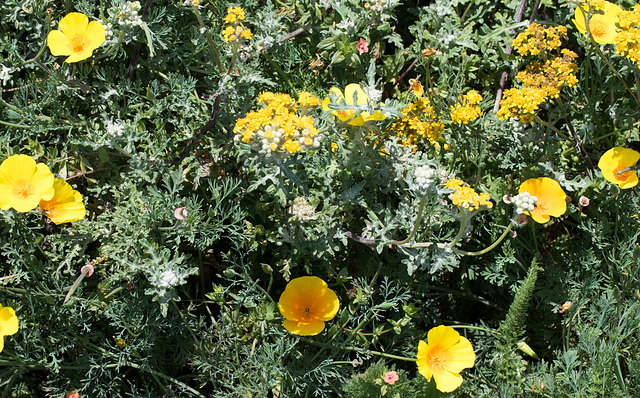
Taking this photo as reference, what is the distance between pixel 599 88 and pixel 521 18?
2.06 feet

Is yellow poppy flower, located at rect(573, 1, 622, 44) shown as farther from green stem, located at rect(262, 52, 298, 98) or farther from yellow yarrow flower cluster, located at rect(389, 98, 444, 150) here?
green stem, located at rect(262, 52, 298, 98)

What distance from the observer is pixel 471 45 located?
304cm

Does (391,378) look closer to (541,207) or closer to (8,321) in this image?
(541,207)

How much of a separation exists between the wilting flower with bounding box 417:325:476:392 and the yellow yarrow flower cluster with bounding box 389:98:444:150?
3.13 feet

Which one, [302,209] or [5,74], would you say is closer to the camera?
[302,209]

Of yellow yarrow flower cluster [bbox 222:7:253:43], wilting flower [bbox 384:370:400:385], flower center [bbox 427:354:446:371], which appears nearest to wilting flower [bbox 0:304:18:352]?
yellow yarrow flower cluster [bbox 222:7:253:43]

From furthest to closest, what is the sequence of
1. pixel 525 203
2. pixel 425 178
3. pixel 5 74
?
pixel 5 74
pixel 525 203
pixel 425 178

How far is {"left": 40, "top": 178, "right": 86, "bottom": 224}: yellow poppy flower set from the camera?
2.45m

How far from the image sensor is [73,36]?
104 inches

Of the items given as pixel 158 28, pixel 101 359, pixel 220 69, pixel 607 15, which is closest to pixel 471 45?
pixel 607 15

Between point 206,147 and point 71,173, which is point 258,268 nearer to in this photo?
point 206,147

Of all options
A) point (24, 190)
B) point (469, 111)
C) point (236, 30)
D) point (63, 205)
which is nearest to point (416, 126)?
point (469, 111)

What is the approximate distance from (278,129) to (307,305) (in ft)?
3.23

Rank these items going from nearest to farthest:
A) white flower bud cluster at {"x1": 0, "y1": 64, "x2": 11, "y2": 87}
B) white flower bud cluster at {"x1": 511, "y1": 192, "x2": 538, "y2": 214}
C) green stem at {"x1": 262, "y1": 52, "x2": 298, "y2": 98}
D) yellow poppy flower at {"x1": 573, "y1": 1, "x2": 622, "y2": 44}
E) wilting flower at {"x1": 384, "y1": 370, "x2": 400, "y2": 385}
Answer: white flower bud cluster at {"x1": 511, "y1": 192, "x2": 538, "y2": 214} < wilting flower at {"x1": 384, "y1": 370, "x2": 400, "y2": 385} < white flower bud cluster at {"x1": 0, "y1": 64, "x2": 11, "y2": 87} < yellow poppy flower at {"x1": 573, "y1": 1, "x2": 622, "y2": 44} < green stem at {"x1": 262, "y1": 52, "x2": 298, "y2": 98}
